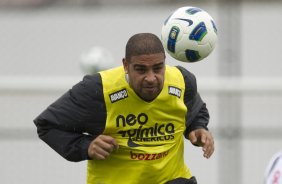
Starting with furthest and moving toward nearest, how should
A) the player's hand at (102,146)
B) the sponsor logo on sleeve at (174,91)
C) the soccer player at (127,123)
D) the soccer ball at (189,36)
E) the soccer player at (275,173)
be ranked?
1. the soccer ball at (189,36)
2. the sponsor logo on sleeve at (174,91)
3. the soccer player at (127,123)
4. the player's hand at (102,146)
5. the soccer player at (275,173)

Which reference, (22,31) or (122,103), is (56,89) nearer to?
(22,31)

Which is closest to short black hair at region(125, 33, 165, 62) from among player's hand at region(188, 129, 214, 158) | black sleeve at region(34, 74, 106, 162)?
black sleeve at region(34, 74, 106, 162)

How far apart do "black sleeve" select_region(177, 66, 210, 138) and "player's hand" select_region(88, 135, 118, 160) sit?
726mm

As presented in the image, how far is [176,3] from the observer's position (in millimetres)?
11672

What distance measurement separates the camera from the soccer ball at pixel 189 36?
21.7 ft

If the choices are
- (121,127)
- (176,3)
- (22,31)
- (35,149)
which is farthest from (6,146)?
(121,127)

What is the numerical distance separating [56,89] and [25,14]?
5.80 ft

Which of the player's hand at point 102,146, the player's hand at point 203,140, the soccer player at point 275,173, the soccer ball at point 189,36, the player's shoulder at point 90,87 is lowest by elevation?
the player's hand at point 203,140

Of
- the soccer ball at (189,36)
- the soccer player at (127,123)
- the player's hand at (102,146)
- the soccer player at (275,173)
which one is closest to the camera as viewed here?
the soccer player at (275,173)

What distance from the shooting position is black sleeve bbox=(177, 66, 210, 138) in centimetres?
666

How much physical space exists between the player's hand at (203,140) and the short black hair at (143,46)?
613 mm

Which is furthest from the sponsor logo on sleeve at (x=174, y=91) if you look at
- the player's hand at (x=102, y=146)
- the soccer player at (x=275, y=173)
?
the soccer player at (x=275, y=173)

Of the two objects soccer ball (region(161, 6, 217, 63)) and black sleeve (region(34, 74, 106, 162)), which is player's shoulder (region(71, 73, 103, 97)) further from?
soccer ball (region(161, 6, 217, 63))

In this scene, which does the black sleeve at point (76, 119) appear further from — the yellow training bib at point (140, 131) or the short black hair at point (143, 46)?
the short black hair at point (143, 46)
